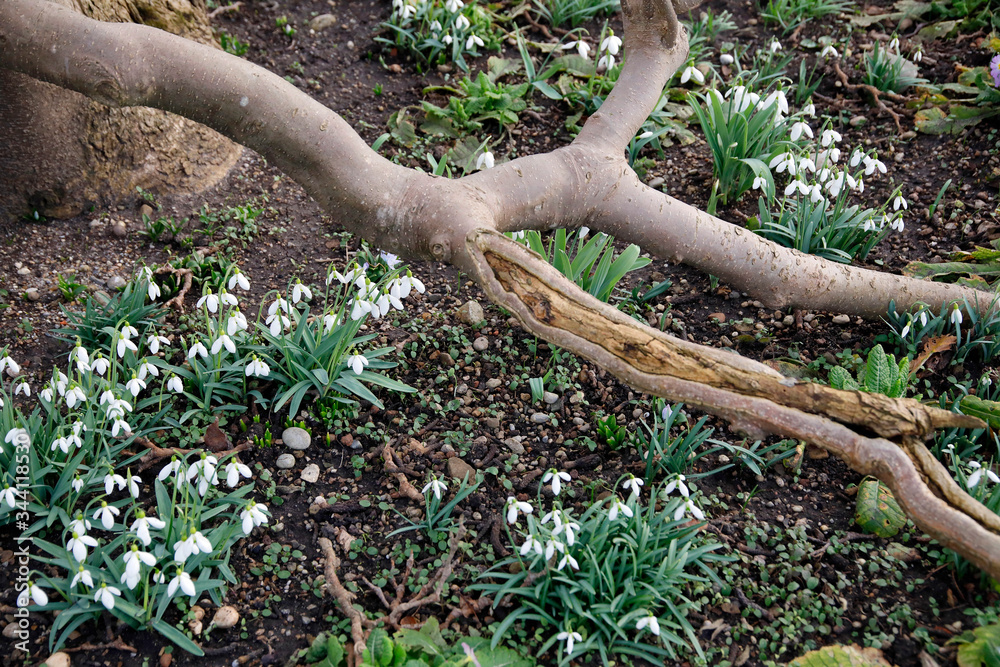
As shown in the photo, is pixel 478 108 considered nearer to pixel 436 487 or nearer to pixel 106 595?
pixel 436 487

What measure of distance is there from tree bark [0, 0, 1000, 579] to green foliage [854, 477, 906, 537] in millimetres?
466

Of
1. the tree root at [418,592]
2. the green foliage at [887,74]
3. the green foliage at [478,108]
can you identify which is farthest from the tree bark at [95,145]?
the green foliage at [887,74]

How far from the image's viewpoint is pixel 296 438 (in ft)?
8.50

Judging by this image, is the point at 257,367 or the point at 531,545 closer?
the point at 531,545

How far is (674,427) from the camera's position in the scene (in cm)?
269

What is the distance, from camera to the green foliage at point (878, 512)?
2293 millimetres

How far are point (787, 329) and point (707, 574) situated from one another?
1.29m

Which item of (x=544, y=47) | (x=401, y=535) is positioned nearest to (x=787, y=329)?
(x=401, y=535)

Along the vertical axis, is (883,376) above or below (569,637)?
above

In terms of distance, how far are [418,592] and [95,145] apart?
2.56m

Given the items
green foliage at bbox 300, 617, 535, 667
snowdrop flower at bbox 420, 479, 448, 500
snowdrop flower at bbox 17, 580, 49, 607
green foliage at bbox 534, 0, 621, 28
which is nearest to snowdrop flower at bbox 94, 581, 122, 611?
snowdrop flower at bbox 17, 580, 49, 607

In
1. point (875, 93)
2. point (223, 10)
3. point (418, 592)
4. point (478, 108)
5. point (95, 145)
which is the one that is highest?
point (875, 93)

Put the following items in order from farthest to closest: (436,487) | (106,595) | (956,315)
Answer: (956,315) → (436,487) → (106,595)

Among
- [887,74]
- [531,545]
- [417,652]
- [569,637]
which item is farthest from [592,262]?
[887,74]
